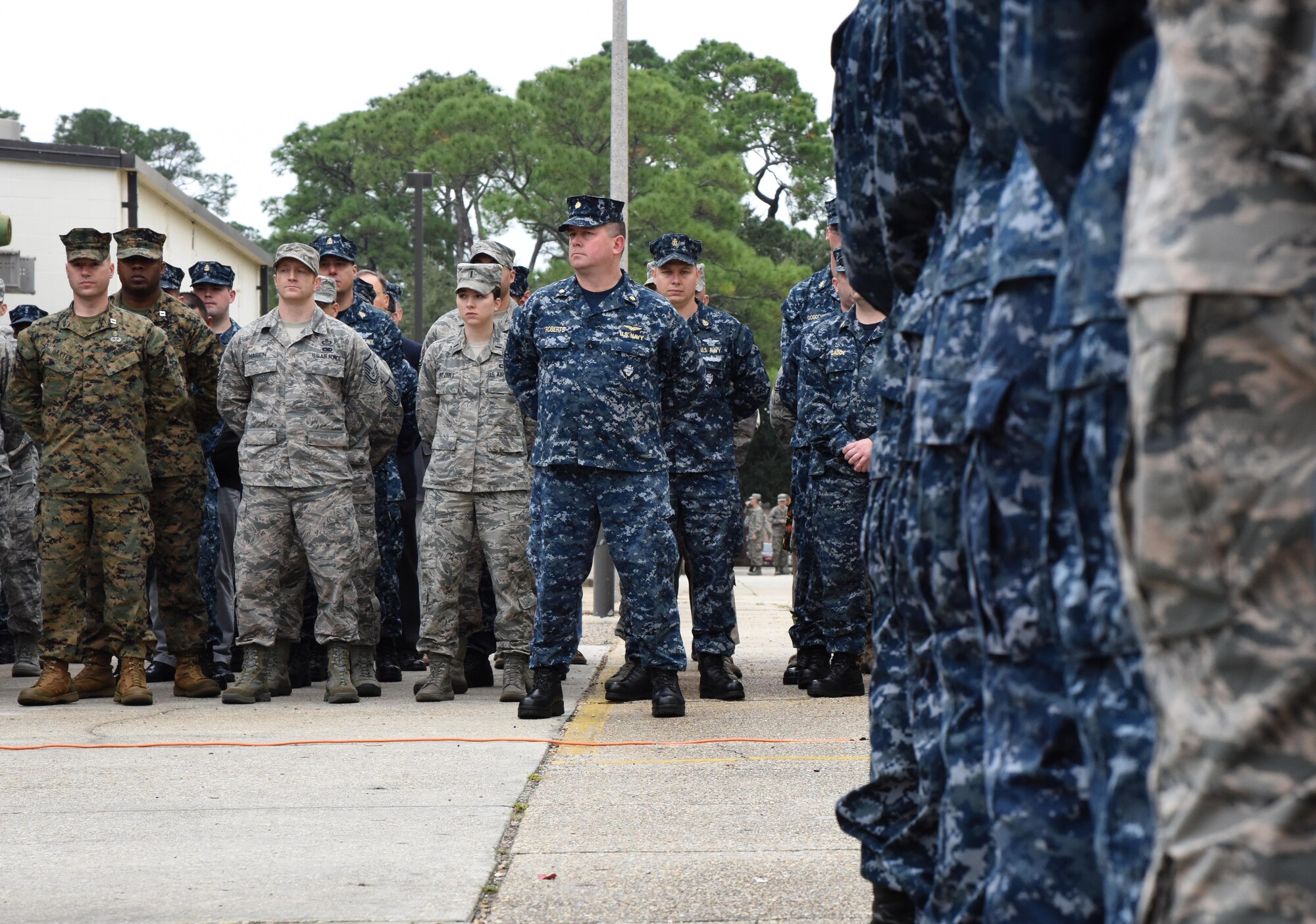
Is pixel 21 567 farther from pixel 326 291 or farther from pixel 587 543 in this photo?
pixel 587 543

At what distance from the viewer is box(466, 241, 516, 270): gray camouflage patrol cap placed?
324 inches

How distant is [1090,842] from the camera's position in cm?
213

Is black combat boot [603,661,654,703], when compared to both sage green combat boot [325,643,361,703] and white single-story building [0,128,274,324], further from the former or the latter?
white single-story building [0,128,274,324]

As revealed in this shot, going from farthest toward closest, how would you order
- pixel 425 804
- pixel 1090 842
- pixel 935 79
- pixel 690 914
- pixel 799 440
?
1. pixel 799 440
2. pixel 425 804
3. pixel 690 914
4. pixel 935 79
5. pixel 1090 842

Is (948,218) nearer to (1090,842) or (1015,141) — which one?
(1015,141)

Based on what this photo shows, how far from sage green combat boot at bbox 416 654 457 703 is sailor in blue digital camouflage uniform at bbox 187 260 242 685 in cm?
157

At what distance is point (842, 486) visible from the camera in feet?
25.2

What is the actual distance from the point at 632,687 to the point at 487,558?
90 centimetres

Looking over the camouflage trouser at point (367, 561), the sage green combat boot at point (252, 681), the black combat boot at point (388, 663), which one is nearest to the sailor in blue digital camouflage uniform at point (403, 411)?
the black combat boot at point (388, 663)

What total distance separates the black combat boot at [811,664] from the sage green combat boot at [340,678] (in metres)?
2.13

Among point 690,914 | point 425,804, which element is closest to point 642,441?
point 425,804

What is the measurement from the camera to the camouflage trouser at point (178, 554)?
315 inches

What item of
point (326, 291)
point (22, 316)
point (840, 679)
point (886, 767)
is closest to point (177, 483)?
point (326, 291)

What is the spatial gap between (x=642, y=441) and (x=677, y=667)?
976 millimetres
